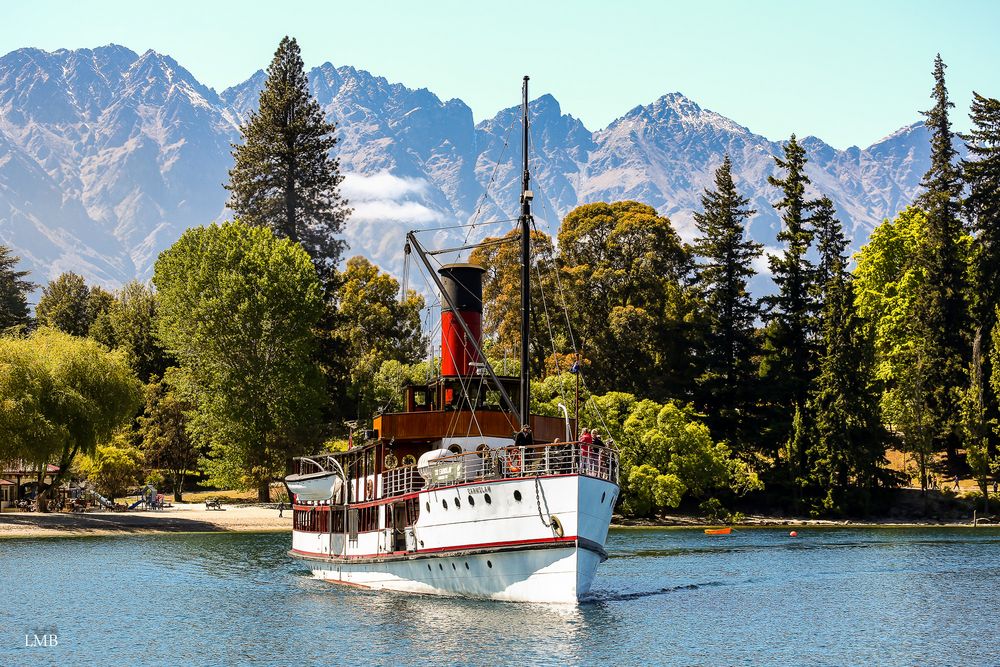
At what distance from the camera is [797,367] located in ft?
342

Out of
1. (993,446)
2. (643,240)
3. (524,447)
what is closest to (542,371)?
(643,240)

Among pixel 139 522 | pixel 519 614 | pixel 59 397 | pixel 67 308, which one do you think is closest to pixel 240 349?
pixel 59 397

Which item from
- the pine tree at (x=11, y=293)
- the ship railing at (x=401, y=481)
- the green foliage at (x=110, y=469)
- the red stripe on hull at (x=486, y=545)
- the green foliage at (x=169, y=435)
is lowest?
the red stripe on hull at (x=486, y=545)

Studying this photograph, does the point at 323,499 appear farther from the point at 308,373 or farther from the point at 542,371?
the point at 542,371

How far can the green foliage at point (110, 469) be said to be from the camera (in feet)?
299

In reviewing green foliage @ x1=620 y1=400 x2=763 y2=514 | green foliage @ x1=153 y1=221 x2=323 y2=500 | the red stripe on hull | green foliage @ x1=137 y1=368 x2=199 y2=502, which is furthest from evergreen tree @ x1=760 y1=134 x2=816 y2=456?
the red stripe on hull

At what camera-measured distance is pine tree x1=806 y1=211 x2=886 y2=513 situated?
93.9m

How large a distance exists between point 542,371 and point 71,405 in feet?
148

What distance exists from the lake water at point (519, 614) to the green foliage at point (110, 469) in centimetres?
2647

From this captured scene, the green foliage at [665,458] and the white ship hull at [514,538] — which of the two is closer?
the white ship hull at [514,538]

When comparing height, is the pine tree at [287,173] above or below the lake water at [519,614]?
above
